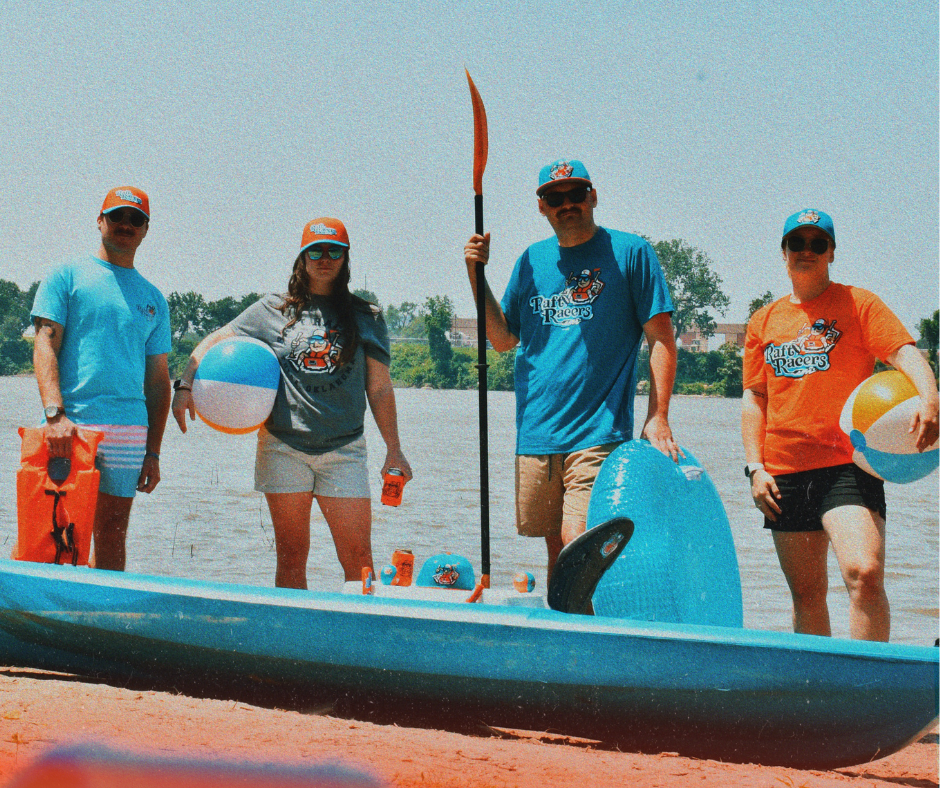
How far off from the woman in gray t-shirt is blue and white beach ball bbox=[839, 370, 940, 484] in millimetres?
1819

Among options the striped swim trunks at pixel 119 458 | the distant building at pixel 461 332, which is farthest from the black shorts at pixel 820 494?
the distant building at pixel 461 332

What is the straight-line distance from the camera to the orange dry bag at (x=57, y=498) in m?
4.24

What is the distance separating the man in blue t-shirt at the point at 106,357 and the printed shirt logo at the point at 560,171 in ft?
6.01

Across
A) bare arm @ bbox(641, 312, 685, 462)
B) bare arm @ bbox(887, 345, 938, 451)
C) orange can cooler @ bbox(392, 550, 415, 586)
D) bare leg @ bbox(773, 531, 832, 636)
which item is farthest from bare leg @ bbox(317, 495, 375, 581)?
bare arm @ bbox(887, 345, 938, 451)

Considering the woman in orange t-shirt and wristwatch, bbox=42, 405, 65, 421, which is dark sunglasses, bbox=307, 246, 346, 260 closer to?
wristwatch, bbox=42, 405, 65, 421

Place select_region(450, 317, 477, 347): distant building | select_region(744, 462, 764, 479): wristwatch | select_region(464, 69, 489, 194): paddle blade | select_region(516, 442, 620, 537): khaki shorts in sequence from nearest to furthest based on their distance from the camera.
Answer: select_region(744, 462, 764, 479): wristwatch < select_region(516, 442, 620, 537): khaki shorts < select_region(464, 69, 489, 194): paddle blade < select_region(450, 317, 477, 347): distant building

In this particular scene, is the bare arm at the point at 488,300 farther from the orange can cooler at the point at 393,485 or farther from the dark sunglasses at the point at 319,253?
the orange can cooler at the point at 393,485

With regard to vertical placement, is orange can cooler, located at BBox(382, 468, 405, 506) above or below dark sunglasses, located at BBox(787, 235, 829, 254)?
below

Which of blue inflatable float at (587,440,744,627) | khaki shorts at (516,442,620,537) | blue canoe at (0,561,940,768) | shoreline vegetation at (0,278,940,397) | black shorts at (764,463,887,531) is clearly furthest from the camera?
shoreline vegetation at (0,278,940,397)

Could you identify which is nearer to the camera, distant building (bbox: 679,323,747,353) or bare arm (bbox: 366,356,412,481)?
bare arm (bbox: 366,356,412,481)

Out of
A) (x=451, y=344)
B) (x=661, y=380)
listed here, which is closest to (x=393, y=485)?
(x=661, y=380)

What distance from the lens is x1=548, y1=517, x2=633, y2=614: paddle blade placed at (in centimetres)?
359

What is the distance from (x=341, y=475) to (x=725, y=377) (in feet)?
167

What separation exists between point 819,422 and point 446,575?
153cm
